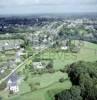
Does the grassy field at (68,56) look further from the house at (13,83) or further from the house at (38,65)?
the house at (13,83)

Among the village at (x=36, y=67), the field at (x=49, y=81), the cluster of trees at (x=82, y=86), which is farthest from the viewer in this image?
the village at (x=36, y=67)

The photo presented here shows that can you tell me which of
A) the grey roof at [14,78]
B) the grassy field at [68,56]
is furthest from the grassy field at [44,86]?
the grassy field at [68,56]

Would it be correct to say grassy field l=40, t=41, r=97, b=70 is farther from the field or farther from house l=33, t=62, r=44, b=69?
house l=33, t=62, r=44, b=69

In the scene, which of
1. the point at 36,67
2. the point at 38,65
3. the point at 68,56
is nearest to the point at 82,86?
the point at 36,67

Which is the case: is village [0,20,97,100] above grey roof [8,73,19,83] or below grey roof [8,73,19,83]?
below

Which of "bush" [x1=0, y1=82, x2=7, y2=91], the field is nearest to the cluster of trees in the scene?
the field

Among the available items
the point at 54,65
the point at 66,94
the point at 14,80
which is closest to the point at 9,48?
the point at 54,65
